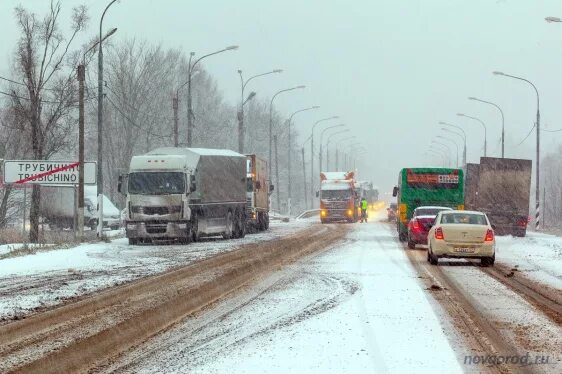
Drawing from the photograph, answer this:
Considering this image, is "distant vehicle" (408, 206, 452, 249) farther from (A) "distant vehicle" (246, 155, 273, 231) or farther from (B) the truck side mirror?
(A) "distant vehicle" (246, 155, 273, 231)

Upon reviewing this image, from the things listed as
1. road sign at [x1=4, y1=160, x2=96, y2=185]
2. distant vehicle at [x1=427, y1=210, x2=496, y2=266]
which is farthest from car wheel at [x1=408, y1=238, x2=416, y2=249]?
road sign at [x1=4, y1=160, x2=96, y2=185]

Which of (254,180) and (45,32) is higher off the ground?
(45,32)

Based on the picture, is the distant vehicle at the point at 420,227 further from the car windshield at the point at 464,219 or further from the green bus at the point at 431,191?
the green bus at the point at 431,191

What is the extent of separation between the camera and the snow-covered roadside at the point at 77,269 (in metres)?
14.7

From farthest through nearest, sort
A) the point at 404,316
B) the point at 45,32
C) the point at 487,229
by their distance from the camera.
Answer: the point at 45,32, the point at 487,229, the point at 404,316

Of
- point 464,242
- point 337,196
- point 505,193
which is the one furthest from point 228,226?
point 337,196

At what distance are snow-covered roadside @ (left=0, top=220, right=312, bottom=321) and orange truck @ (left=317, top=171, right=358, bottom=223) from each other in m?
31.8

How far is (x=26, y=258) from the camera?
963 inches

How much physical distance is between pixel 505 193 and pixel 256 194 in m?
11.5

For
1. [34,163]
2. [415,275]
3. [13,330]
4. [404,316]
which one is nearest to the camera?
[13,330]

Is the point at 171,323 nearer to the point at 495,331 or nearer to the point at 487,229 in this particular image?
the point at 495,331

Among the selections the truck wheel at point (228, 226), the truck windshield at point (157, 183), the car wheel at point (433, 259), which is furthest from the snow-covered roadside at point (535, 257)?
the truck windshield at point (157, 183)

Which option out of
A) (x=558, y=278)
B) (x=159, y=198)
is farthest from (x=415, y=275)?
(x=159, y=198)

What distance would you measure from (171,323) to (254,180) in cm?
3217
